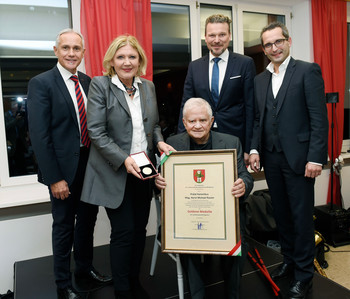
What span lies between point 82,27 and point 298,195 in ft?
7.43

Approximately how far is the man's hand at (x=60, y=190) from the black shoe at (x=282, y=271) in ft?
5.01

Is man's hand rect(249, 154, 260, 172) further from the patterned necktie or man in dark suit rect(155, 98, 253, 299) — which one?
the patterned necktie

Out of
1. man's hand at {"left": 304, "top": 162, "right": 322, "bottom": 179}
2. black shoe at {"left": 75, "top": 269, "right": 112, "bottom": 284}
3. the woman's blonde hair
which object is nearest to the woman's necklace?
the woman's blonde hair

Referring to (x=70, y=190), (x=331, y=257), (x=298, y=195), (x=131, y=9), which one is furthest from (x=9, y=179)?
(x=331, y=257)

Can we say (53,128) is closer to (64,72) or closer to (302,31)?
(64,72)

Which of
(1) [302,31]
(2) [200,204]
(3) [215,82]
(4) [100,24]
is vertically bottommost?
(2) [200,204]

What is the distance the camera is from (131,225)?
6.17 ft

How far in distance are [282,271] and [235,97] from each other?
128 cm

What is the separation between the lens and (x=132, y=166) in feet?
5.65

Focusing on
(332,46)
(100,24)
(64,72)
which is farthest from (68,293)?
(332,46)

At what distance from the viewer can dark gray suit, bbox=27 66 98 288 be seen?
5.94 feet

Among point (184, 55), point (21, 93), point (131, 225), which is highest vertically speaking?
point (184, 55)

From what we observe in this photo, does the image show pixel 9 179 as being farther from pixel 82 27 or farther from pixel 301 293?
pixel 301 293

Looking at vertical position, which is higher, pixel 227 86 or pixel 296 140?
pixel 227 86
